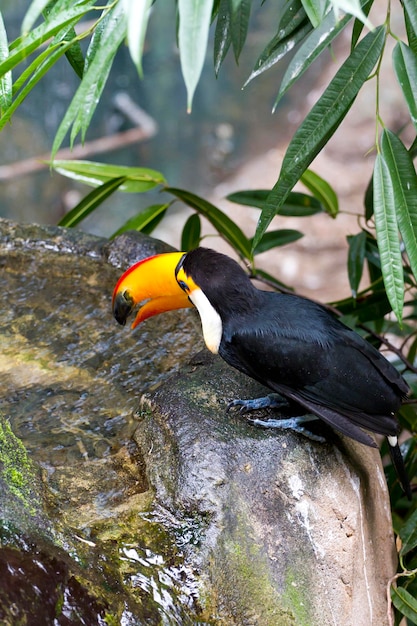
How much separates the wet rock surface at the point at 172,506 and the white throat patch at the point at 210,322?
3.1 inches

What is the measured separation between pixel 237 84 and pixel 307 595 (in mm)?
4449

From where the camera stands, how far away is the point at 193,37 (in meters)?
0.88

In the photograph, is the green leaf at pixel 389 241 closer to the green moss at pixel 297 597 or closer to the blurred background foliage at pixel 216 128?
Answer: the blurred background foliage at pixel 216 128

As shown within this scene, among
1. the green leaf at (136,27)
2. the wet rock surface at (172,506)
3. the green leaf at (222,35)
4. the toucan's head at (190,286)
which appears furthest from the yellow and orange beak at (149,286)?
the green leaf at (136,27)

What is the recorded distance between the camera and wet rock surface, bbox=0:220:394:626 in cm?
120

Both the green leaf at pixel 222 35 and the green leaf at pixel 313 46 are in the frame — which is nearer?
the green leaf at pixel 313 46

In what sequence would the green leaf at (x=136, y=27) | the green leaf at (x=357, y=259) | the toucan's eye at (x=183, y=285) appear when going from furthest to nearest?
1. the green leaf at (x=357, y=259)
2. the toucan's eye at (x=183, y=285)
3. the green leaf at (x=136, y=27)

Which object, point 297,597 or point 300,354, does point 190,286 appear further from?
point 297,597

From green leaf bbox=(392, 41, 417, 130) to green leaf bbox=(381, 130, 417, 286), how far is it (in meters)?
0.08

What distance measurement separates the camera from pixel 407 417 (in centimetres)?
198

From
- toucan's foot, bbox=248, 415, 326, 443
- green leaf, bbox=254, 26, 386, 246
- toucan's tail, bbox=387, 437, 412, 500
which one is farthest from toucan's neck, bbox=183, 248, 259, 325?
toucan's tail, bbox=387, 437, 412, 500

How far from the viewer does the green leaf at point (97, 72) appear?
3.36 feet

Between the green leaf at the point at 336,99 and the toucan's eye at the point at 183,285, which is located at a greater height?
the green leaf at the point at 336,99

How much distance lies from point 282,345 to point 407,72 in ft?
1.77
